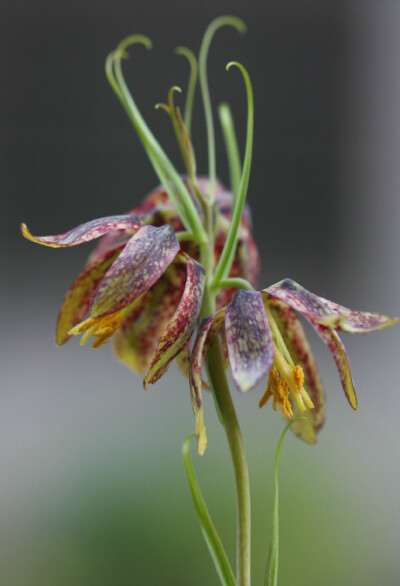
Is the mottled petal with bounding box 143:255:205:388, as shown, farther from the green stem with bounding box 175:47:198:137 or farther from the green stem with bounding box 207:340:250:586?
the green stem with bounding box 175:47:198:137

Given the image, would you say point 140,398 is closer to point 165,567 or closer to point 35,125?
point 165,567

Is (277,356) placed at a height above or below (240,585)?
above

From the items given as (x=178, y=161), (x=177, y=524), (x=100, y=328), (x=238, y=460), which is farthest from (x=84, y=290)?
(x=178, y=161)

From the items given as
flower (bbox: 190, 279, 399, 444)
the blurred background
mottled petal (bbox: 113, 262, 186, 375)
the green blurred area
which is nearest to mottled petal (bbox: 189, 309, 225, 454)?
flower (bbox: 190, 279, 399, 444)

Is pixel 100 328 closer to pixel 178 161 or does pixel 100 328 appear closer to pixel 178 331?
pixel 178 331

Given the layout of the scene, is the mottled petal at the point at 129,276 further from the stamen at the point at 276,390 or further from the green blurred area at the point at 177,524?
the green blurred area at the point at 177,524

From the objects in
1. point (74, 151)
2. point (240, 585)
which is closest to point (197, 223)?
point (240, 585)
